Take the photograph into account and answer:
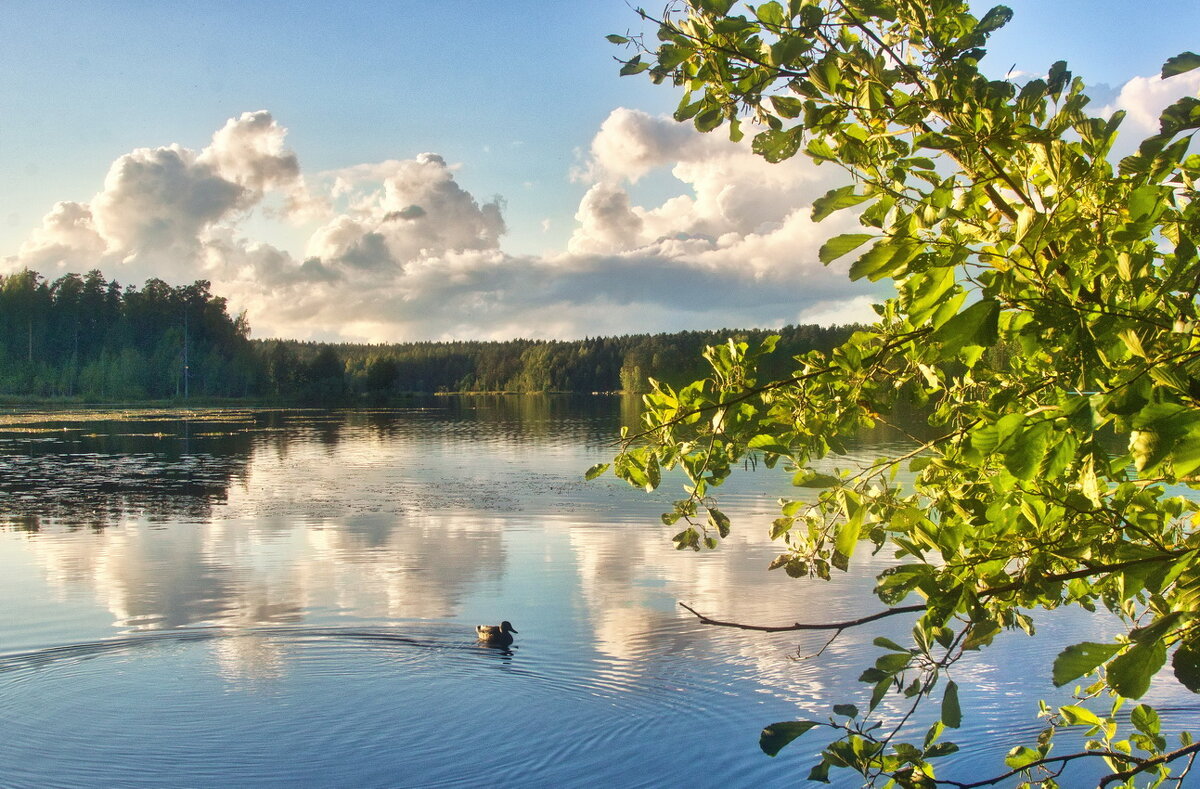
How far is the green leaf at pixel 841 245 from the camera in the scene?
1534mm

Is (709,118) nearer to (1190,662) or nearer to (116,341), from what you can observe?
(1190,662)

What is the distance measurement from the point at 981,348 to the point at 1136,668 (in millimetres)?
543

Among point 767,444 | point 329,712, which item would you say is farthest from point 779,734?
point 329,712

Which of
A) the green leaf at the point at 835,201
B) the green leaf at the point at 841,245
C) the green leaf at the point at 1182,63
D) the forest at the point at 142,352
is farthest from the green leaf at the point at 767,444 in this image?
the forest at the point at 142,352

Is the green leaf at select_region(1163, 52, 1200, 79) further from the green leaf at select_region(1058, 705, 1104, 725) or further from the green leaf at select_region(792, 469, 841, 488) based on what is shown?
the green leaf at select_region(1058, 705, 1104, 725)

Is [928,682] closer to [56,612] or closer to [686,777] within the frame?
[686,777]

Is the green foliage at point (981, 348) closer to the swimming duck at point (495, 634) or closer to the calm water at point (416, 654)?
the calm water at point (416, 654)

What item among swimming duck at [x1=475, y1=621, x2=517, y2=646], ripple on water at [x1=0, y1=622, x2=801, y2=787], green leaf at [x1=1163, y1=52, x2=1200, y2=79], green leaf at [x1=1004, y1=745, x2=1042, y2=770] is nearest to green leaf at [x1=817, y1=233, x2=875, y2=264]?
green leaf at [x1=1163, y1=52, x2=1200, y2=79]

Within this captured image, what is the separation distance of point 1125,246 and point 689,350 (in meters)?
1.35

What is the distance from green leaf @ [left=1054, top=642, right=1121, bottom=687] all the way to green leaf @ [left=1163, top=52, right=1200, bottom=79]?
93 cm

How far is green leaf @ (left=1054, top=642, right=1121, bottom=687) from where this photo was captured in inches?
59.7

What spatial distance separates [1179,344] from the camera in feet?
5.02

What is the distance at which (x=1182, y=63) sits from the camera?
4.76ft

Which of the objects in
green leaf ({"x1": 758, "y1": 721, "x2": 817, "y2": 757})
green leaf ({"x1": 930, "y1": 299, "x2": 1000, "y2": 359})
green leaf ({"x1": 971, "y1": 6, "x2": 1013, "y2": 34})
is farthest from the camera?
green leaf ({"x1": 971, "y1": 6, "x2": 1013, "y2": 34})
